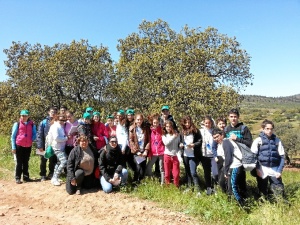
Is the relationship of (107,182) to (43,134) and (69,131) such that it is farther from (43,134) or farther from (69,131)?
(43,134)

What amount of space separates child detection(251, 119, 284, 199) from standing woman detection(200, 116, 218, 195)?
1133 mm

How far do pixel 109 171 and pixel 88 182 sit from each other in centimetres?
58

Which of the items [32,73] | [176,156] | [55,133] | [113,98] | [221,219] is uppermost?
[32,73]

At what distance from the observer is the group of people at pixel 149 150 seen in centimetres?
589

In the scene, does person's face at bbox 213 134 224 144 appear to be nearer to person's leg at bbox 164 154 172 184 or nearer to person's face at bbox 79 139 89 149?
person's leg at bbox 164 154 172 184

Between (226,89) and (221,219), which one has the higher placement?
(226,89)

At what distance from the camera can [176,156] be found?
7.10 meters

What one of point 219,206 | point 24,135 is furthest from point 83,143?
point 219,206

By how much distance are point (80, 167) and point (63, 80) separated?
1002cm

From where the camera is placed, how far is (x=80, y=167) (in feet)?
22.8

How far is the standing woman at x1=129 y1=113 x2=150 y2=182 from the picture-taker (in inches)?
289

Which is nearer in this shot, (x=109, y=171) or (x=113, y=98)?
(x=109, y=171)

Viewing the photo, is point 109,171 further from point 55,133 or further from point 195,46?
point 195,46

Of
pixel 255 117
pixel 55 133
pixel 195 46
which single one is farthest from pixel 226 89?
pixel 255 117
